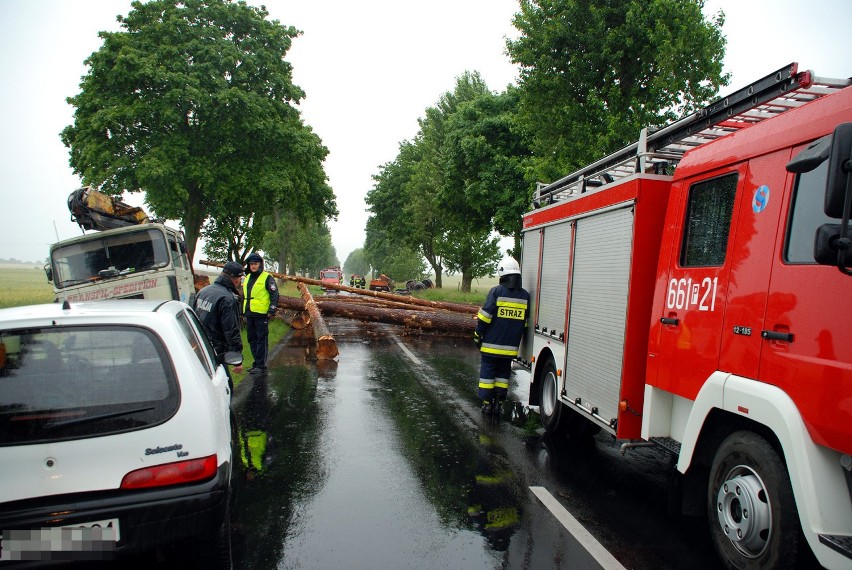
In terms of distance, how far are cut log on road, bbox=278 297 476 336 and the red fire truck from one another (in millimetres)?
10210

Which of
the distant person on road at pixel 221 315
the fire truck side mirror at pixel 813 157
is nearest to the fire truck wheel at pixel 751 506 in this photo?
the fire truck side mirror at pixel 813 157

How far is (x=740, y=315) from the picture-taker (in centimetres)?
342

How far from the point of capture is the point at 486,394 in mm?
7371

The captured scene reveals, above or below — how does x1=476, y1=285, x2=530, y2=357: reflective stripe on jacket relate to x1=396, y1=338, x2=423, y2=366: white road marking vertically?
above

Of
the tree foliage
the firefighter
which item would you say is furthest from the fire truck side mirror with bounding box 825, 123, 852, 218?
the tree foliage

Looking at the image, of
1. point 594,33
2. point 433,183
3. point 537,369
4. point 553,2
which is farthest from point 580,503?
point 433,183

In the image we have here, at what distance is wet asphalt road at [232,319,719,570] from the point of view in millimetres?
3688

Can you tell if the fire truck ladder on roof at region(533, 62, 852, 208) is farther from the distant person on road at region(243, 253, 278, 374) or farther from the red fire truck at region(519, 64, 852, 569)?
the distant person on road at region(243, 253, 278, 374)

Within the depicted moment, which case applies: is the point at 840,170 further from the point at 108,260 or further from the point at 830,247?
the point at 108,260

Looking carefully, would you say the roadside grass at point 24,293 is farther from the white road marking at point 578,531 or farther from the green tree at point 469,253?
the green tree at point 469,253

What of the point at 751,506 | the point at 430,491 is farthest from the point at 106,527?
the point at 751,506

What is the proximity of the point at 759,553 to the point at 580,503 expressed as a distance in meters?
1.58

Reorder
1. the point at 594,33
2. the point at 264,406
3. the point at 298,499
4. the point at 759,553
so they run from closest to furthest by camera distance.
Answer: the point at 759,553
the point at 298,499
the point at 264,406
the point at 594,33

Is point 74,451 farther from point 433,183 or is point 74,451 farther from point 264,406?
point 433,183
